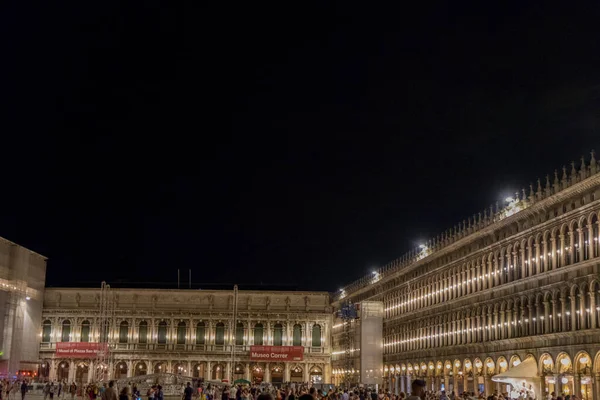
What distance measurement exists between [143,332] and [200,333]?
8.35 m

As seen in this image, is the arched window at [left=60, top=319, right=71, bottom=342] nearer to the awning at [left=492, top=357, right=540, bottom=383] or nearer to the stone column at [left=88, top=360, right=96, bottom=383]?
the stone column at [left=88, top=360, right=96, bottom=383]

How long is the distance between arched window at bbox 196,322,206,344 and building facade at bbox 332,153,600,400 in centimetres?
4231

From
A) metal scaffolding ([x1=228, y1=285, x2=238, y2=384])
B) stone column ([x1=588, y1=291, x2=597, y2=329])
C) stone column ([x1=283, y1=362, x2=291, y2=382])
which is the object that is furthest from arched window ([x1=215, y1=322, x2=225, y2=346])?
stone column ([x1=588, y1=291, x2=597, y2=329])

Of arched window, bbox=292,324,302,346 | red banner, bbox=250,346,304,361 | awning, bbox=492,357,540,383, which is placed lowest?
awning, bbox=492,357,540,383

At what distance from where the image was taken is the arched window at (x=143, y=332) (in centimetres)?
12187

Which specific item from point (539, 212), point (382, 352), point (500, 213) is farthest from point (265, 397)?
point (382, 352)

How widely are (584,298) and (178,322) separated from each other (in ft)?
278

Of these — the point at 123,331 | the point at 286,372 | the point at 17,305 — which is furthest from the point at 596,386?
the point at 123,331

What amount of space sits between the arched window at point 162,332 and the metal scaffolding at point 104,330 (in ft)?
23.4

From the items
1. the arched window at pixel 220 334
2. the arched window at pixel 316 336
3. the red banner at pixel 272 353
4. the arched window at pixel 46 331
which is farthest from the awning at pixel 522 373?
the arched window at pixel 46 331

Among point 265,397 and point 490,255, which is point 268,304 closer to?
point 490,255

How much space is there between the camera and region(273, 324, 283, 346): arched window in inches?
4867

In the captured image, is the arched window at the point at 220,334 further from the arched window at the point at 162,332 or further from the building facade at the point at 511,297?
the building facade at the point at 511,297

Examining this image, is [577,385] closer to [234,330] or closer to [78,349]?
[234,330]
